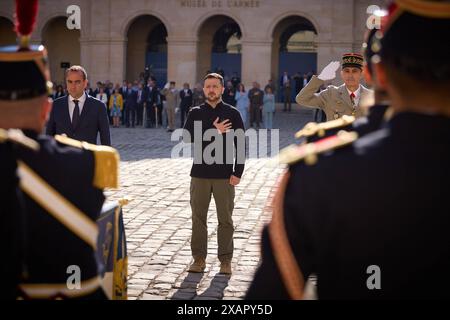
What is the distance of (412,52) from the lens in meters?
2.06

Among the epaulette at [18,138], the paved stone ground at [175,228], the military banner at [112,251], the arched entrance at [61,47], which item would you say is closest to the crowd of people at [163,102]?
the arched entrance at [61,47]

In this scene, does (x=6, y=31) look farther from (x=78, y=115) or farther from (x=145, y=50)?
(x=78, y=115)

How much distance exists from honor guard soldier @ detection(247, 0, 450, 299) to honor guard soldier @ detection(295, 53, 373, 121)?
496 centimetres

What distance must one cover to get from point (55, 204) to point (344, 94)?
5029 mm

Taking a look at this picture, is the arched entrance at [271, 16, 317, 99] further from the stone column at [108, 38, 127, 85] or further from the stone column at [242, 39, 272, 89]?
the stone column at [108, 38, 127, 85]

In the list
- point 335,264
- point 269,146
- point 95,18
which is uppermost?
point 95,18

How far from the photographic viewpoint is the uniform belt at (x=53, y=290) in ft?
8.57

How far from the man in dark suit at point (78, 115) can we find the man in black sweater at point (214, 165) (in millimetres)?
1318

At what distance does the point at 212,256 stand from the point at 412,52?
5.80 m

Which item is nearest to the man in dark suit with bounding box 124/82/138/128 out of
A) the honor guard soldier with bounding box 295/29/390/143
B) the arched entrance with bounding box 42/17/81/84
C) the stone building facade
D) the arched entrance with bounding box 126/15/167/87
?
the stone building facade

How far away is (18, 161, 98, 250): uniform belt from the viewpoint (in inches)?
100.0

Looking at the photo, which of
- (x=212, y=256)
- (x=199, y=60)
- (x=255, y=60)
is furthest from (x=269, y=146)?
(x=199, y=60)
